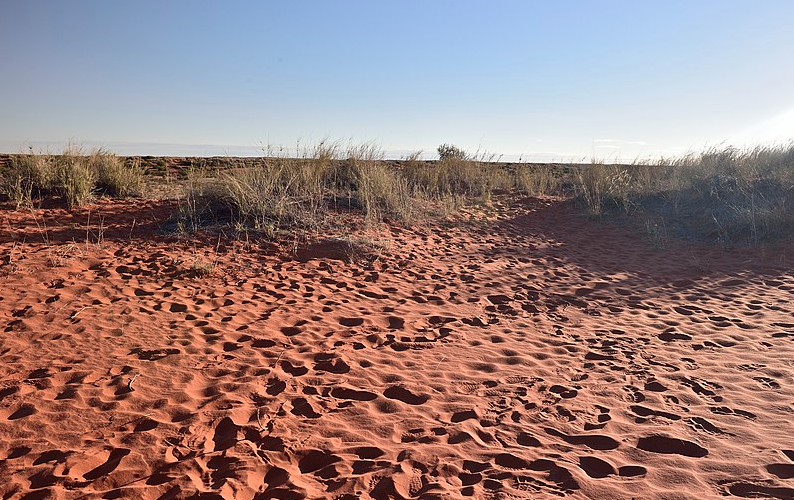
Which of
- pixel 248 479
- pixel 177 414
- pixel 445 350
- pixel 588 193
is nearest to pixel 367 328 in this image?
pixel 445 350

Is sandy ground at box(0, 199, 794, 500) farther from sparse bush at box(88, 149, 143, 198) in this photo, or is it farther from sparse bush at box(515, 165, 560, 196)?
sparse bush at box(515, 165, 560, 196)

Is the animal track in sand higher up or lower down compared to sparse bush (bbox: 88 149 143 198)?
lower down

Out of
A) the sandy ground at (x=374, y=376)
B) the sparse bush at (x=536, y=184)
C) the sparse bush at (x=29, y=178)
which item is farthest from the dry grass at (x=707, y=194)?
the sparse bush at (x=29, y=178)

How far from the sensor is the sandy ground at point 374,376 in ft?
8.95

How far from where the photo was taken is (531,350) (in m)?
4.61

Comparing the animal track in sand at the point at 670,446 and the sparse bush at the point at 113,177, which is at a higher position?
the sparse bush at the point at 113,177

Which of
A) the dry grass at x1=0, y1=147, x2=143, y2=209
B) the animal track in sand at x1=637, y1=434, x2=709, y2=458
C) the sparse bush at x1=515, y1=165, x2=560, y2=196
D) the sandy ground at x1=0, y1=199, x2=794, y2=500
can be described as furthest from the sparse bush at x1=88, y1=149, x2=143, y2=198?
the animal track in sand at x1=637, y1=434, x2=709, y2=458

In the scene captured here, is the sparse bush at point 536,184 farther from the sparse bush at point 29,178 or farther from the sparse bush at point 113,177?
the sparse bush at point 29,178

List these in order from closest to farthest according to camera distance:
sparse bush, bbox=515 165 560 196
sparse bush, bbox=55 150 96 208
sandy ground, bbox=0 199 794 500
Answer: sandy ground, bbox=0 199 794 500 → sparse bush, bbox=55 150 96 208 → sparse bush, bbox=515 165 560 196

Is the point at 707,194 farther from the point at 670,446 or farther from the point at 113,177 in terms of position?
the point at 113,177

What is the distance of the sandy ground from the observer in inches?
107

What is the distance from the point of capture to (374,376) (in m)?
4.00

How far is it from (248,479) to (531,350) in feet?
9.22

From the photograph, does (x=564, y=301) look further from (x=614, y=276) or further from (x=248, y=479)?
(x=248, y=479)
